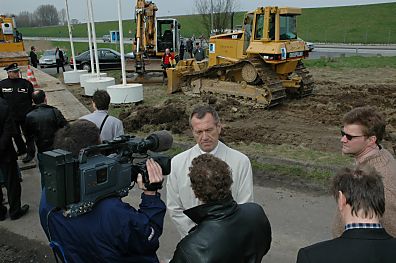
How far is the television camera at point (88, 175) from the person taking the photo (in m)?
1.90

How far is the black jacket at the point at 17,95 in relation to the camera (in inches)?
275

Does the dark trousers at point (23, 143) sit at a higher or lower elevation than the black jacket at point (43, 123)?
lower

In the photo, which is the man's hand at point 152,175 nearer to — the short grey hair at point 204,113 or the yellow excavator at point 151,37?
the short grey hair at point 204,113

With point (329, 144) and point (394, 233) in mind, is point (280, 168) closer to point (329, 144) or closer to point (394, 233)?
point (329, 144)

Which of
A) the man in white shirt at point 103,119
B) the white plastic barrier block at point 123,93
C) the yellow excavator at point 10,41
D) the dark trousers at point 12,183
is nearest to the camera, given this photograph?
the man in white shirt at point 103,119

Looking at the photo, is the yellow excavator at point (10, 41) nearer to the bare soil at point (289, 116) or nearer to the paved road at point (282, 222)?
the bare soil at point (289, 116)

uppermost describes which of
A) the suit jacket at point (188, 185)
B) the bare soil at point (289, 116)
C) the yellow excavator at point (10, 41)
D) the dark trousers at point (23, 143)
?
the yellow excavator at point (10, 41)

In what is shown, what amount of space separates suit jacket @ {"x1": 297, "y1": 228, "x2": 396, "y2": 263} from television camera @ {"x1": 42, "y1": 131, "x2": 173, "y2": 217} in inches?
37.8

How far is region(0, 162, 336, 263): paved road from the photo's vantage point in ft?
14.8

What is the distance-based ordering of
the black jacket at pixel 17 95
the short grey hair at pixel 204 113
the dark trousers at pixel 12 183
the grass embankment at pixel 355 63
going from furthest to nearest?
1. the grass embankment at pixel 355 63
2. the black jacket at pixel 17 95
3. the dark trousers at pixel 12 183
4. the short grey hair at pixel 204 113

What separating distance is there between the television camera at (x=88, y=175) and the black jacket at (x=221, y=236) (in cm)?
36

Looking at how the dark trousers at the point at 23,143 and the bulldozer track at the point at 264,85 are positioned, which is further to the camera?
the bulldozer track at the point at 264,85

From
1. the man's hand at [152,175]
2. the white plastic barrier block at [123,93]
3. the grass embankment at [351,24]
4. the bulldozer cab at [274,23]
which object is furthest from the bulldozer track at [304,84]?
the grass embankment at [351,24]

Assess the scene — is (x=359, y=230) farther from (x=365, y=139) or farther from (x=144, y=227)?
(x=365, y=139)
